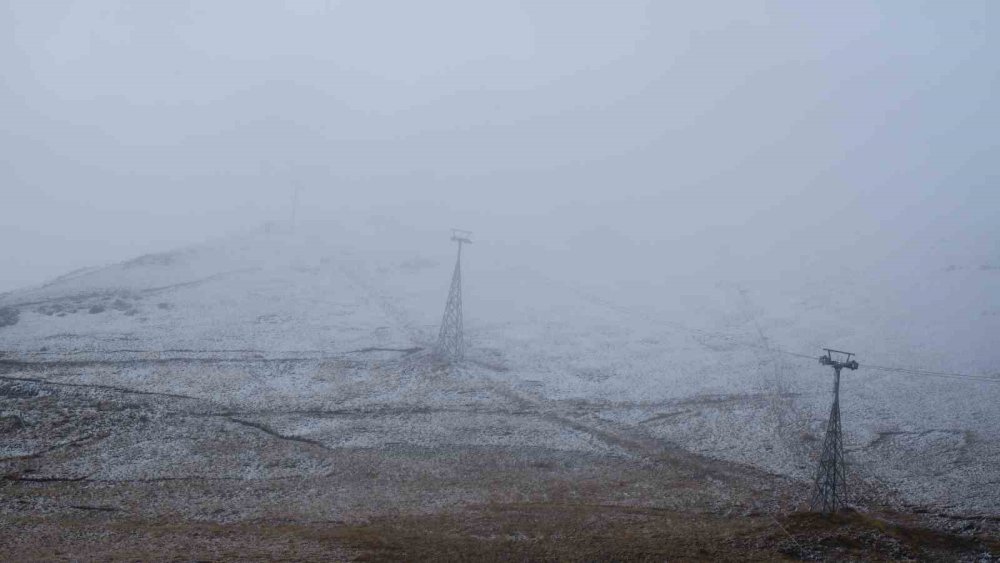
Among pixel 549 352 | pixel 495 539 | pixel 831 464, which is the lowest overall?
pixel 495 539

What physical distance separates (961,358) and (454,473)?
38619 millimetres

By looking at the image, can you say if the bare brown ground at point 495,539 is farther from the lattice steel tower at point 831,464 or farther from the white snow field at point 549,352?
the white snow field at point 549,352

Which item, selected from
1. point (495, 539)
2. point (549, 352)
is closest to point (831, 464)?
point (495, 539)

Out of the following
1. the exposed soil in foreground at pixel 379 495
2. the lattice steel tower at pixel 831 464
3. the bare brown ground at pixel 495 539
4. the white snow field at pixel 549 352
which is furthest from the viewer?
the white snow field at pixel 549 352

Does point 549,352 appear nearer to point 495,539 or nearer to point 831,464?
point 831,464

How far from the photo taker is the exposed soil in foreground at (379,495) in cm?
2161

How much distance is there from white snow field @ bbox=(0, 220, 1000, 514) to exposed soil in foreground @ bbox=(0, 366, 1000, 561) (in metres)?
0.71

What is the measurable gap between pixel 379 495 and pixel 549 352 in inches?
1028

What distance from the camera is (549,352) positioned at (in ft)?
167

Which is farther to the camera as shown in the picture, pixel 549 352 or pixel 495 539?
pixel 549 352

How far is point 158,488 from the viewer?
2588 centimetres

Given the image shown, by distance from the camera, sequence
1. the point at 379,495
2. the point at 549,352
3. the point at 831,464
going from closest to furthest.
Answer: the point at 831,464, the point at 379,495, the point at 549,352

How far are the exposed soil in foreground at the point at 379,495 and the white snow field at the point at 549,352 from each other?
71 cm

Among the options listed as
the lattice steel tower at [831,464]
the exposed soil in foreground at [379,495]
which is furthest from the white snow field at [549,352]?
the lattice steel tower at [831,464]
